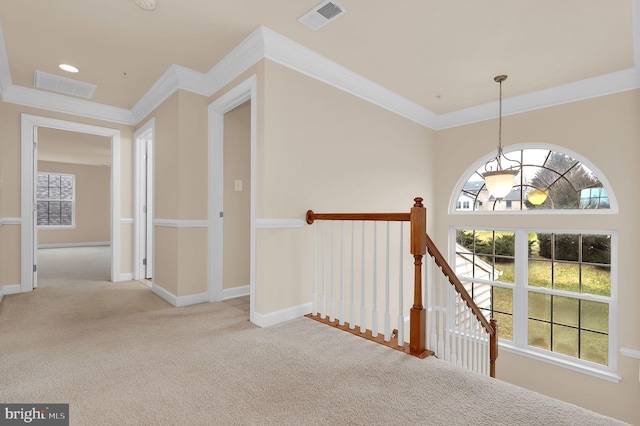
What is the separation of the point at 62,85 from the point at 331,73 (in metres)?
3.05

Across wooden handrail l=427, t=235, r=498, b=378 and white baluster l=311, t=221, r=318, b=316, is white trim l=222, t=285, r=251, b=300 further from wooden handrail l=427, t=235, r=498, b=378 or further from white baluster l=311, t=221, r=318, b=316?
wooden handrail l=427, t=235, r=498, b=378

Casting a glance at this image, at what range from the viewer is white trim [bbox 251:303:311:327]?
262 centimetres

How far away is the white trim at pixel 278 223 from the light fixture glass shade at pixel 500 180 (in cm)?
192

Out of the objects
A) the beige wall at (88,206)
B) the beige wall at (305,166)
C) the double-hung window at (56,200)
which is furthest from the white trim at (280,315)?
the double-hung window at (56,200)

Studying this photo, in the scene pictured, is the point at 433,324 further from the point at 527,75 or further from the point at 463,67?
the point at 527,75

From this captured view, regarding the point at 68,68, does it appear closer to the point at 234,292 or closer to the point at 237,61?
the point at 237,61

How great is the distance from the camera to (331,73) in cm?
315

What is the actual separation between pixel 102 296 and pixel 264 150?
2692 mm

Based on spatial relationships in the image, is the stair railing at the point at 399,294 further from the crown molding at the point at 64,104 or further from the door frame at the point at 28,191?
the door frame at the point at 28,191

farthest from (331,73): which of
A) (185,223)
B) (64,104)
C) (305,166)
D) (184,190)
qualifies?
(64,104)

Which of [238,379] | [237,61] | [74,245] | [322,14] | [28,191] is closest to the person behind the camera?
[238,379]

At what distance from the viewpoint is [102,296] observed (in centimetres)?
361
